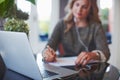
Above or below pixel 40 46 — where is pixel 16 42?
above

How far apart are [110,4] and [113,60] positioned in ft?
3.40

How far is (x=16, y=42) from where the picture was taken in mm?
694

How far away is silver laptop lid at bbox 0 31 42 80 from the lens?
0.66 meters

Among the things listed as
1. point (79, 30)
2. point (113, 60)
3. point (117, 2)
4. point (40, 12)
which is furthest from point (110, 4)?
point (79, 30)

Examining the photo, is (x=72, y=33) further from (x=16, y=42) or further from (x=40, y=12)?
(x=40, y=12)

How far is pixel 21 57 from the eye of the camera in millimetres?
718

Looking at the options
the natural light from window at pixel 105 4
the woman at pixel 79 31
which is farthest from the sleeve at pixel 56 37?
the natural light from window at pixel 105 4

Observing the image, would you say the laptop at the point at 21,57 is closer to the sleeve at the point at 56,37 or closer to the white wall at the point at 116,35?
the sleeve at the point at 56,37

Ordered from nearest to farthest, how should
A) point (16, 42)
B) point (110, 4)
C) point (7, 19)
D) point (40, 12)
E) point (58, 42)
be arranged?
point (16, 42), point (7, 19), point (58, 42), point (40, 12), point (110, 4)

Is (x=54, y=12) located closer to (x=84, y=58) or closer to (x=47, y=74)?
(x=84, y=58)

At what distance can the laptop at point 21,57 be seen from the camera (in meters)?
0.66

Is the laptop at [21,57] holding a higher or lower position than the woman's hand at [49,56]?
higher

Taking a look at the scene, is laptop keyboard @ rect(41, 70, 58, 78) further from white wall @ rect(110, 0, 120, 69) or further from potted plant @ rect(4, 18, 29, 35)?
white wall @ rect(110, 0, 120, 69)

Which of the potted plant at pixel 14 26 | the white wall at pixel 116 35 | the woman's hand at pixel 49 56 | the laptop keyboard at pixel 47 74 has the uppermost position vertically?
the potted plant at pixel 14 26
